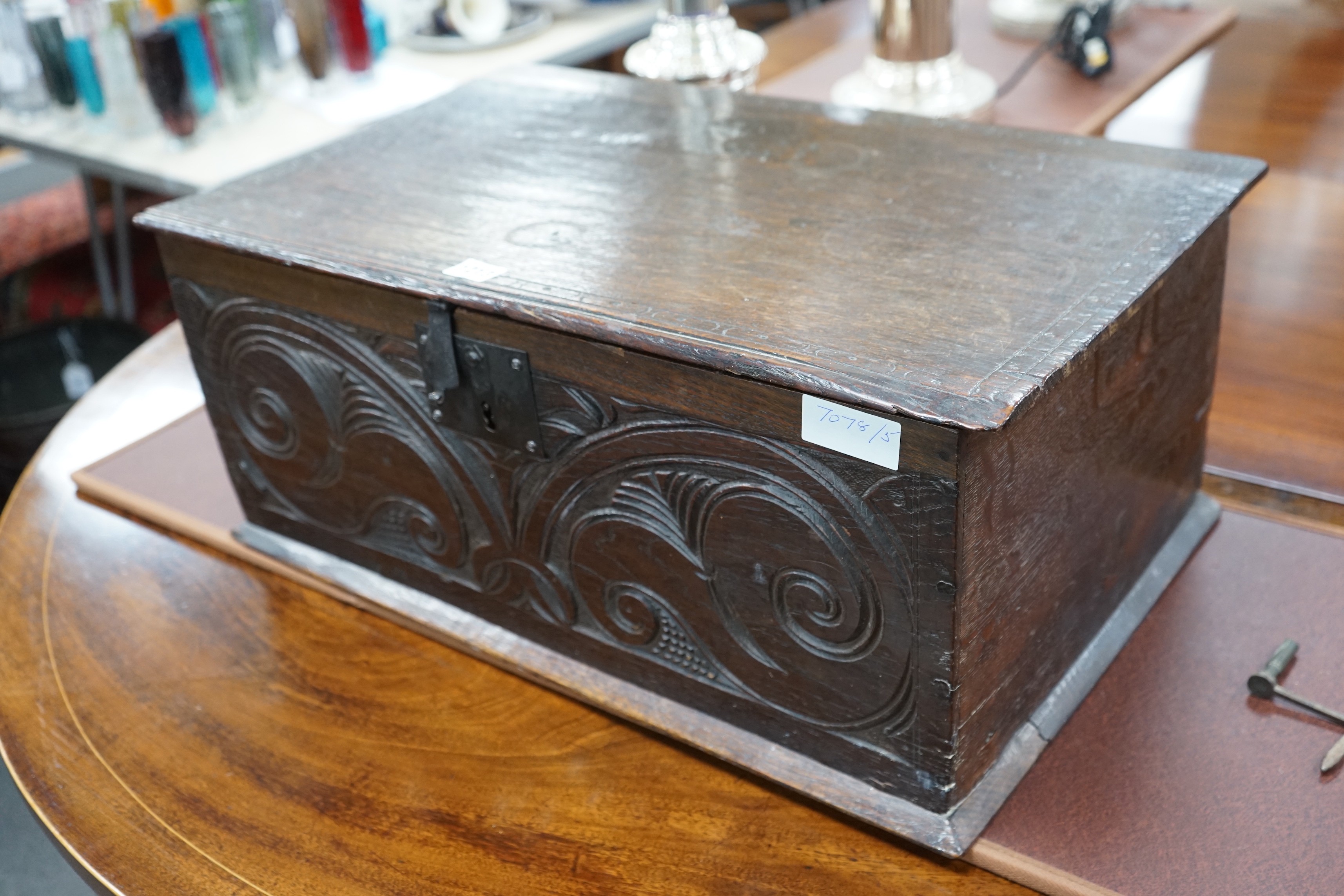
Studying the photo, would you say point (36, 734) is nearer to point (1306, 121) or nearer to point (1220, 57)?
point (1306, 121)

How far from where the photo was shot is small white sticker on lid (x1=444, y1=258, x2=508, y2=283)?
2.66ft

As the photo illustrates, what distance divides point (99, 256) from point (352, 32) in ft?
2.85

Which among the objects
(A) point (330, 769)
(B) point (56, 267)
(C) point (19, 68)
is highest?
(C) point (19, 68)

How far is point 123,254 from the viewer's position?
2635 mm

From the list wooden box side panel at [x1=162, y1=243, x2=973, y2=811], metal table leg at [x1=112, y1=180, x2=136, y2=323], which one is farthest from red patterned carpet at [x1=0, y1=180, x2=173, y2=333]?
wooden box side panel at [x1=162, y1=243, x2=973, y2=811]

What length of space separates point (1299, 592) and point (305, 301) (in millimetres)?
771

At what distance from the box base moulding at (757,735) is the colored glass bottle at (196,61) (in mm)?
1158

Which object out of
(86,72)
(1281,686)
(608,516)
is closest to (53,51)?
(86,72)

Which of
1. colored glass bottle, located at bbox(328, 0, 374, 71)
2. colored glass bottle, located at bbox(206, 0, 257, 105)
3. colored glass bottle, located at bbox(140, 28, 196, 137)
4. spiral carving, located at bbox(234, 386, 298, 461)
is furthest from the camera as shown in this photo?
colored glass bottle, located at bbox(328, 0, 374, 71)

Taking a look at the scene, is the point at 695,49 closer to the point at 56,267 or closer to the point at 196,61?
the point at 196,61

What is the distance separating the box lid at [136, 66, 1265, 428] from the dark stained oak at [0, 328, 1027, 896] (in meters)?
0.31

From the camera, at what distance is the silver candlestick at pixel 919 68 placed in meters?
1.36

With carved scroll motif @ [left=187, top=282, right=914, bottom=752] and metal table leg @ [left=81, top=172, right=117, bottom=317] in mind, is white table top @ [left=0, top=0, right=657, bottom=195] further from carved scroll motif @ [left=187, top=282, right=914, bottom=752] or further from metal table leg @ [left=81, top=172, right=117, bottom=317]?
carved scroll motif @ [left=187, top=282, right=914, bottom=752]

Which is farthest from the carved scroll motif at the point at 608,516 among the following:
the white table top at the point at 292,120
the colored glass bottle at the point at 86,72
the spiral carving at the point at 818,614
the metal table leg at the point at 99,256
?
the metal table leg at the point at 99,256
